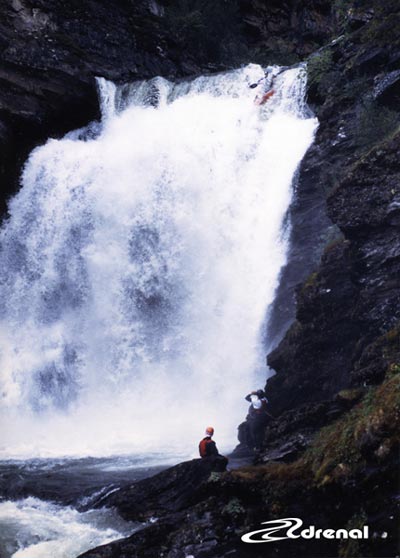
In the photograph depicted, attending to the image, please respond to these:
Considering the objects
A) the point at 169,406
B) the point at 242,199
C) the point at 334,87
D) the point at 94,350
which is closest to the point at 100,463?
the point at 169,406

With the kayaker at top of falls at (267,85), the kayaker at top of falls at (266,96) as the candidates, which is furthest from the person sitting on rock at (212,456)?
the kayaker at top of falls at (267,85)

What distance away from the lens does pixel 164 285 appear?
1923cm

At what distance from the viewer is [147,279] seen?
63.8ft

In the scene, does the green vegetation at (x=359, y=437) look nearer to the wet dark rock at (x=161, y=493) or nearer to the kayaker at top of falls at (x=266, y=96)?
the wet dark rock at (x=161, y=493)

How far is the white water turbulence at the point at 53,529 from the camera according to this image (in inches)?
316

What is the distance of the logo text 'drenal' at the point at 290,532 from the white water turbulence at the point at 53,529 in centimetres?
282

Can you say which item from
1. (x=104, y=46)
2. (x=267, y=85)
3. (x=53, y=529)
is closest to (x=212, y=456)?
(x=53, y=529)

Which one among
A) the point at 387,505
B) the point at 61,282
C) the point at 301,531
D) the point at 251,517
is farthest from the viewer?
the point at 61,282

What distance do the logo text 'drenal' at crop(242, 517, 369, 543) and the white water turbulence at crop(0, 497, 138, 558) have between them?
282 centimetres

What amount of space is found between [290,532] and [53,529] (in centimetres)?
470

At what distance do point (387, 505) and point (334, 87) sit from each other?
18774 mm

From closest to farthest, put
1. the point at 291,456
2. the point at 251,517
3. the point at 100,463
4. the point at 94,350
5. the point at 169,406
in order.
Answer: the point at 251,517
the point at 291,456
the point at 100,463
the point at 169,406
the point at 94,350

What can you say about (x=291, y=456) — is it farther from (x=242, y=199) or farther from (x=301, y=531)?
(x=242, y=199)

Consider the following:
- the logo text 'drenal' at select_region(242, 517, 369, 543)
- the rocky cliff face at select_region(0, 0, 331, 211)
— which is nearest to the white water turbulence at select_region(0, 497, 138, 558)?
the logo text 'drenal' at select_region(242, 517, 369, 543)
